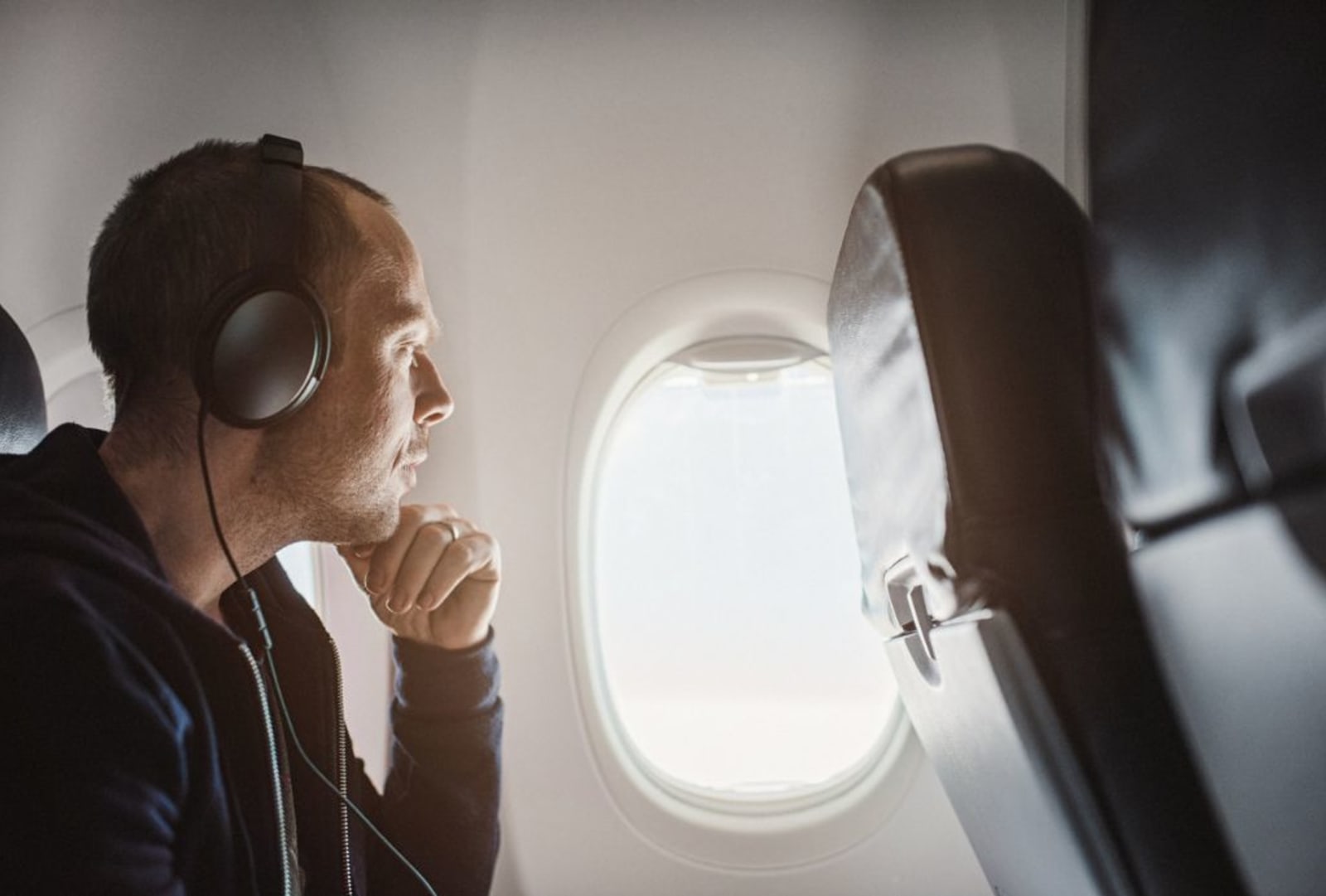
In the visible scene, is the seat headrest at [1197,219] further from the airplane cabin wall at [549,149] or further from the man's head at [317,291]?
the airplane cabin wall at [549,149]

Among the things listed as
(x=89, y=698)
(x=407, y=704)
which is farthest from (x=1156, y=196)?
(x=407, y=704)

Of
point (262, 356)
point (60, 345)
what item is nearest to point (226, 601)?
point (262, 356)

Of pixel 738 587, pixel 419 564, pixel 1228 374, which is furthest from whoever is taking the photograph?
pixel 738 587

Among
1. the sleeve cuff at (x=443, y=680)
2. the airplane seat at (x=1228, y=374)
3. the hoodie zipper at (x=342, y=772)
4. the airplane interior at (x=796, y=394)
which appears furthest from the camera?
the sleeve cuff at (x=443, y=680)

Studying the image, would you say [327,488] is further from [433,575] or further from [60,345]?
[60,345]

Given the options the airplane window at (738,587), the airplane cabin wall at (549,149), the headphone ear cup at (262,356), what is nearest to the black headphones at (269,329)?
the headphone ear cup at (262,356)

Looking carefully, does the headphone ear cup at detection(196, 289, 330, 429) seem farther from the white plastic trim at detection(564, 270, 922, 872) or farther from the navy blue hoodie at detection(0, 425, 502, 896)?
the white plastic trim at detection(564, 270, 922, 872)

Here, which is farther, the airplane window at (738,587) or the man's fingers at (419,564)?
the airplane window at (738,587)

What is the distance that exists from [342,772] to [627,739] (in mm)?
728

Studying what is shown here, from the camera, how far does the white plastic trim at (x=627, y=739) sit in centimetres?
163

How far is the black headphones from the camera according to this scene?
90 cm

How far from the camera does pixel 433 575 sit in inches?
48.5

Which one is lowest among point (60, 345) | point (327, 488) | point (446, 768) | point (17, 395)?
point (446, 768)

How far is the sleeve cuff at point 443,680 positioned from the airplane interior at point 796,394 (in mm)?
319
